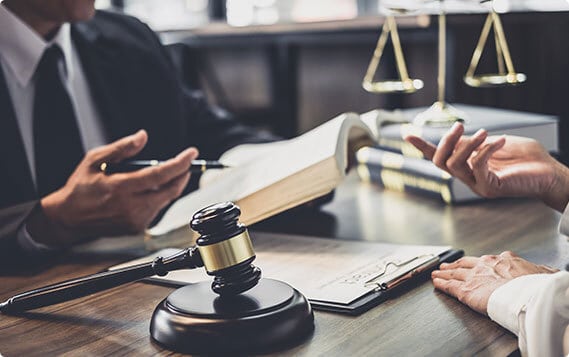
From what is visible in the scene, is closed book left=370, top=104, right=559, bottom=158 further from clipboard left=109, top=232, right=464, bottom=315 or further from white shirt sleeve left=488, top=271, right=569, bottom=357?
white shirt sleeve left=488, top=271, right=569, bottom=357

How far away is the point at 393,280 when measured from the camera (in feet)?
3.89

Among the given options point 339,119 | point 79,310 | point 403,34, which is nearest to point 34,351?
point 79,310

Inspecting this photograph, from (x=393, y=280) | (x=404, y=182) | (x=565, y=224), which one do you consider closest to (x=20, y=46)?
(x=404, y=182)

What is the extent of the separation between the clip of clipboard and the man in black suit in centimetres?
45

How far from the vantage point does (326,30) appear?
3.69 meters

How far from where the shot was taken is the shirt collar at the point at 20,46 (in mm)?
1926

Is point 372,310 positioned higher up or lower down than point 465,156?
lower down

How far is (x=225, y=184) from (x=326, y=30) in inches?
87.2

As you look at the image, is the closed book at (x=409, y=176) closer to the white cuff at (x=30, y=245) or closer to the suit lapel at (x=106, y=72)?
the suit lapel at (x=106, y=72)

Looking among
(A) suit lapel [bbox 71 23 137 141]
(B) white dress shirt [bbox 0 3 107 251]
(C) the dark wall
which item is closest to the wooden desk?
(B) white dress shirt [bbox 0 3 107 251]

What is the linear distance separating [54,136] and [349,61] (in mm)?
2194

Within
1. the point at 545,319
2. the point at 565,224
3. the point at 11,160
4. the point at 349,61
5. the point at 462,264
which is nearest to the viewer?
the point at 545,319

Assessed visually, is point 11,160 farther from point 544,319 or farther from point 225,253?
point 544,319

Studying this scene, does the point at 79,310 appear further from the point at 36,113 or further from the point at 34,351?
the point at 36,113
